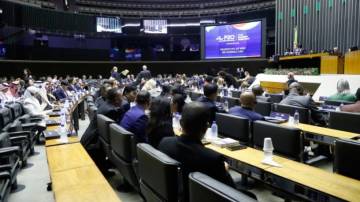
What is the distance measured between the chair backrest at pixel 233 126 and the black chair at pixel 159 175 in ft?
5.15

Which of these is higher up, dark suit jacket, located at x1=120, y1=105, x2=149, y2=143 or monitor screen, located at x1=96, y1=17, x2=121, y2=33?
monitor screen, located at x1=96, y1=17, x2=121, y2=33

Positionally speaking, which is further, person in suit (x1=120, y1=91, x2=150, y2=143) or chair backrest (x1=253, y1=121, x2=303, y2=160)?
person in suit (x1=120, y1=91, x2=150, y2=143)

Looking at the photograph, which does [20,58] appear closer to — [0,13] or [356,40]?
[0,13]

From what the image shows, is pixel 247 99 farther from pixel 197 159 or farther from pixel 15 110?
pixel 15 110

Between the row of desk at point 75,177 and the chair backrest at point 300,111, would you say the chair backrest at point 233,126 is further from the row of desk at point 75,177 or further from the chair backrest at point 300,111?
the row of desk at point 75,177

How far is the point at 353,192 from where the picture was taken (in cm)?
198

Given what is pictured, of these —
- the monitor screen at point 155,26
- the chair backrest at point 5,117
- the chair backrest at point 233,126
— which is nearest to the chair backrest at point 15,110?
the chair backrest at point 5,117

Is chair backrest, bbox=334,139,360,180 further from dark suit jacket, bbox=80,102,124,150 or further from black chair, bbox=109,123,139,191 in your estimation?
dark suit jacket, bbox=80,102,124,150

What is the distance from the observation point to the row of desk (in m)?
2.23

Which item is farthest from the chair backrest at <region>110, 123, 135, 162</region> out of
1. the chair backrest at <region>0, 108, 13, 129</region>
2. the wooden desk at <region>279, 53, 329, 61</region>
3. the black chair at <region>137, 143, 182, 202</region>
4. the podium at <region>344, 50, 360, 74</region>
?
the wooden desk at <region>279, 53, 329, 61</region>

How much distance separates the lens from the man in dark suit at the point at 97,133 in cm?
410

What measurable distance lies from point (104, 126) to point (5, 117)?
226cm

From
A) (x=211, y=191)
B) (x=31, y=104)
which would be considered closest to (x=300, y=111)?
(x=211, y=191)

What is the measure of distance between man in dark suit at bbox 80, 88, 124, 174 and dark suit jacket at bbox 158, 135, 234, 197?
2238 millimetres
